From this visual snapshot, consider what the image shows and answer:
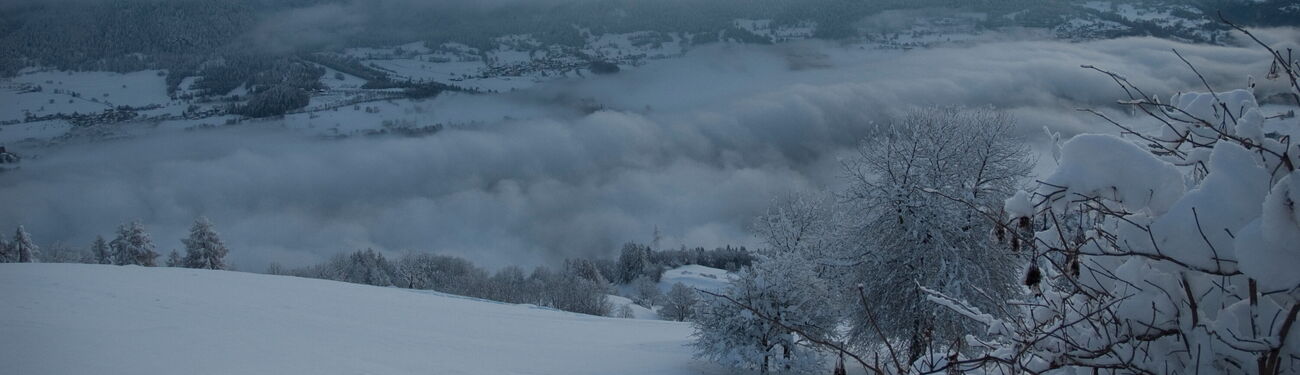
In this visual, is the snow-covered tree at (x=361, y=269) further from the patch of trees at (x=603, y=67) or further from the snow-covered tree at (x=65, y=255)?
the patch of trees at (x=603, y=67)

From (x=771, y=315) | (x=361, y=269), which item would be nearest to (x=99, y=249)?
(x=361, y=269)

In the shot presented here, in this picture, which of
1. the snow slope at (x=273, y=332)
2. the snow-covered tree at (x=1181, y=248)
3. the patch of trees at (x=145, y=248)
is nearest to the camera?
the snow-covered tree at (x=1181, y=248)

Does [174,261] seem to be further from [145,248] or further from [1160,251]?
[1160,251]

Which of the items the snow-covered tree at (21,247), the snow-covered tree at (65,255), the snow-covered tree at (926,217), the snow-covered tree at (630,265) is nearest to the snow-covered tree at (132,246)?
the snow-covered tree at (21,247)

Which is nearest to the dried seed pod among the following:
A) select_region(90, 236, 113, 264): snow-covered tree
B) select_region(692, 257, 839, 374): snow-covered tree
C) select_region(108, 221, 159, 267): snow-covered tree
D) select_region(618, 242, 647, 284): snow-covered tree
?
select_region(692, 257, 839, 374): snow-covered tree

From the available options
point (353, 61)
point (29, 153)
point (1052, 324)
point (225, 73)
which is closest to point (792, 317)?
point (1052, 324)

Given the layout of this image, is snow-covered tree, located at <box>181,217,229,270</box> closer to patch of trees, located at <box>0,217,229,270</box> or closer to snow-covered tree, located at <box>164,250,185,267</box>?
patch of trees, located at <box>0,217,229,270</box>

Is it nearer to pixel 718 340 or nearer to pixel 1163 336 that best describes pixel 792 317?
pixel 718 340
